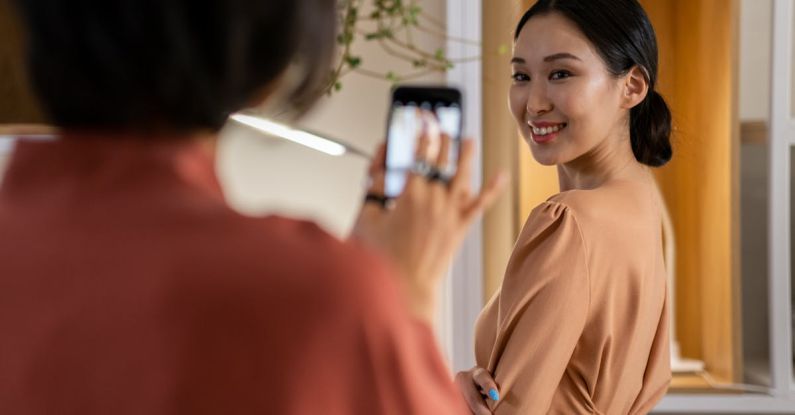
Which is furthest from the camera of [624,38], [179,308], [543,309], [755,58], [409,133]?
[755,58]

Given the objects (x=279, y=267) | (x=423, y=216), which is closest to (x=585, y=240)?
(x=423, y=216)

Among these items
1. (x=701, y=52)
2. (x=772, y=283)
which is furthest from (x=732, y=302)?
(x=701, y=52)

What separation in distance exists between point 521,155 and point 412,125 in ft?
6.08

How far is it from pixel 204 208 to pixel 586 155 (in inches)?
42.8

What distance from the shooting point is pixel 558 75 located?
1.50 metres

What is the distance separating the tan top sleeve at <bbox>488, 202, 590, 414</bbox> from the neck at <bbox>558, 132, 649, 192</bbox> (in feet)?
0.54

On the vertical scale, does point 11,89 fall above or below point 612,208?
above

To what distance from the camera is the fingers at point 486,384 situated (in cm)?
135

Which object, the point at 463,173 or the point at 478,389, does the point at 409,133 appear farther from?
the point at 478,389

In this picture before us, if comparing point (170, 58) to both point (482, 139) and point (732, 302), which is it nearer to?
point (482, 139)

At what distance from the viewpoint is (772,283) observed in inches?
102

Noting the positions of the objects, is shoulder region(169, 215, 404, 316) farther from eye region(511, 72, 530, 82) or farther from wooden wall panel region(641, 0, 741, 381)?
wooden wall panel region(641, 0, 741, 381)

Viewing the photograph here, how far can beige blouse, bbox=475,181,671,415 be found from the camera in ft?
4.37

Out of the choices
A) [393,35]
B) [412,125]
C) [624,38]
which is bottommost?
[412,125]
